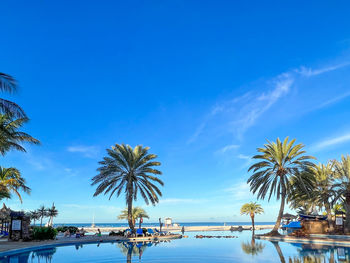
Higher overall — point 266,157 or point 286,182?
point 266,157

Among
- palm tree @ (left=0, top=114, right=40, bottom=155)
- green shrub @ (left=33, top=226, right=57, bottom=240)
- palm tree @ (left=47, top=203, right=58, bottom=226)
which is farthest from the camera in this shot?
palm tree @ (left=47, top=203, right=58, bottom=226)

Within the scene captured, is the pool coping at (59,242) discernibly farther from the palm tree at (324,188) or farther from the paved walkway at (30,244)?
the palm tree at (324,188)

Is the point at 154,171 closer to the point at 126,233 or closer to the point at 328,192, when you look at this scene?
the point at 126,233

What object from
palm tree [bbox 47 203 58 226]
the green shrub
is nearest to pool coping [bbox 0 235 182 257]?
the green shrub

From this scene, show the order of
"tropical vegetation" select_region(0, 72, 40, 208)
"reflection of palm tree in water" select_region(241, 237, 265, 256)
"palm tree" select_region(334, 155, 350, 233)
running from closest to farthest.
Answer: "tropical vegetation" select_region(0, 72, 40, 208) < "reflection of palm tree in water" select_region(241, 237, 265, 256) < "palm tree" select_region(334, 155, 350, 233)

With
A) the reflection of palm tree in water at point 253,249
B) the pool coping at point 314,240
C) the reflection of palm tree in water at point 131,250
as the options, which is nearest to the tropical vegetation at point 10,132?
the reflection of palm tree in water at point 131,250

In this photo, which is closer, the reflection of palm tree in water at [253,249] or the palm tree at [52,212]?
the reflection of palm tree in water at [253,249]

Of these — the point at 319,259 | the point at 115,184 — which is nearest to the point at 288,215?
the point at 115,184

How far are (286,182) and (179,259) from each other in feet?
68.6

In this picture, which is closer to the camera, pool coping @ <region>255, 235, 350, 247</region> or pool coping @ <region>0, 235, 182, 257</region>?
pool coping @ <region>0, 235, 182, 257</region>

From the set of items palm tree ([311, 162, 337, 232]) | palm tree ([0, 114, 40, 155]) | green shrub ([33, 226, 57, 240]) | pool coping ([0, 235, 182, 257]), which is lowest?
pool coping ([0, 235, 182, 257])

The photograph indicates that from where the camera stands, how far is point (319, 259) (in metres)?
16.3

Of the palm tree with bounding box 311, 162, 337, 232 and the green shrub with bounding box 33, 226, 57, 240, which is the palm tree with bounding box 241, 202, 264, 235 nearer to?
the palm tree with bounding box 311, 162, 337, 232

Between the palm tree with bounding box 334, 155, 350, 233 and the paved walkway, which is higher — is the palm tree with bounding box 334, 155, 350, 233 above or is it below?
above
